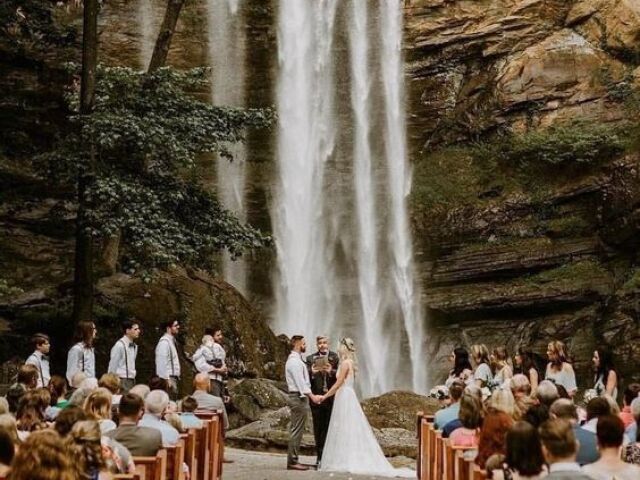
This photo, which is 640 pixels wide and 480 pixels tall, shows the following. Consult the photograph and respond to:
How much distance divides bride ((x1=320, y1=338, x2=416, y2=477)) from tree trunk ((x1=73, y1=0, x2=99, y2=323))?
621 cm

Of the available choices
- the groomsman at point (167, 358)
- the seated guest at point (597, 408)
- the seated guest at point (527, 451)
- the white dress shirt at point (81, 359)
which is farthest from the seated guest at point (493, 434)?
the groomsman at point (167, 358)

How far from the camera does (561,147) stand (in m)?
27.7

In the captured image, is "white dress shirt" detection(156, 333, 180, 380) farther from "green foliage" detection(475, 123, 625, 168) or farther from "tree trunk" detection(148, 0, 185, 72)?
"green foliage" detection(475, 123, 625, 168)

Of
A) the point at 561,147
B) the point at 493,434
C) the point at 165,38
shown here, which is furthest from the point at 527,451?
the point at 561,147

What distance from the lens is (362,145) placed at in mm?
31469

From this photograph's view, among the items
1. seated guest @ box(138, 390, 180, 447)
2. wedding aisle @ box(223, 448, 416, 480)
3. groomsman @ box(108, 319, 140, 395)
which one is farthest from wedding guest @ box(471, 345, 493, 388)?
seated guest @ box(138, 390, 180, 447)

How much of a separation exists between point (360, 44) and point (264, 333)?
48.7ft

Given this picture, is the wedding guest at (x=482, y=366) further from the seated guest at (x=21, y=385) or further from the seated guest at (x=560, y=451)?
the seated guest at (x=560, y=451)

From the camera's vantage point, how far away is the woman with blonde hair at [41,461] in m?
4.72

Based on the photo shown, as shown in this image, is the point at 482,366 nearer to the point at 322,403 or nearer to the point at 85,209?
the point at 322,403

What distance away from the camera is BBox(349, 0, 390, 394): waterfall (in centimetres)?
2806

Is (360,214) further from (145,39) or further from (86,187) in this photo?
(86,187)

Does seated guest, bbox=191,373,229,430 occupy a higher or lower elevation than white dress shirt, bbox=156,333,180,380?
lower

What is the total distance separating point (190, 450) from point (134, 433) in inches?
61.6
